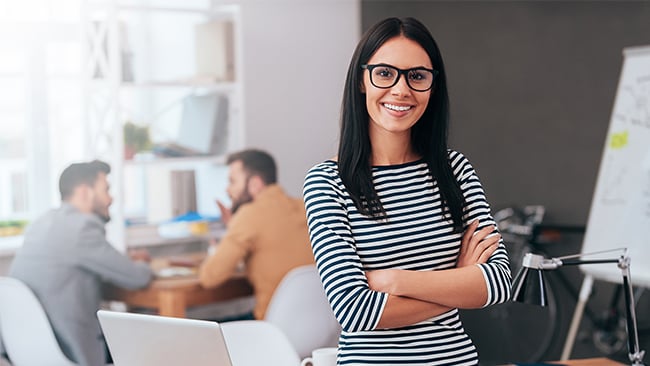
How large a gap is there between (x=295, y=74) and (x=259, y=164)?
4.56 feet

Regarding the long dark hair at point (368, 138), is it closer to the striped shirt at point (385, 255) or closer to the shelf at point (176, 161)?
the striped shirt at point (385, 255)

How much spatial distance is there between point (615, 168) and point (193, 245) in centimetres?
231

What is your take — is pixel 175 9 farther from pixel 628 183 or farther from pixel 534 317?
pixel 534 317

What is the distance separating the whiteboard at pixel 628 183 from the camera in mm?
4080

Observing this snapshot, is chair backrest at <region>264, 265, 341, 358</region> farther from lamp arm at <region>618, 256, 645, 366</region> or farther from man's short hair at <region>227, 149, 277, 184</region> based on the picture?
lamp arm at <region>618, 256, 645, 366</region>

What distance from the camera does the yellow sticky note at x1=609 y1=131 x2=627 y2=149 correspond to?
424 cm

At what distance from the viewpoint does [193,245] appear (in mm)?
5266

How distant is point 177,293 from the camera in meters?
4.03

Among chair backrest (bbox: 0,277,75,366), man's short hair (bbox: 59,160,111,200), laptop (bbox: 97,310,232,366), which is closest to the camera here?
laptop (bbox: 97,310,232,366)

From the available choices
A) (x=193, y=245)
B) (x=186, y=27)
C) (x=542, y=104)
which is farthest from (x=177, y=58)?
(x=542, y=104)

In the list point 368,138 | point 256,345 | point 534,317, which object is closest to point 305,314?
point 256,345

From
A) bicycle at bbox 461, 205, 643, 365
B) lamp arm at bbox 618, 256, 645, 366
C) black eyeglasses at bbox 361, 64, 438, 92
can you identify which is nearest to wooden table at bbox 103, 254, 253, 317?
bicycle at bbox 461, 205, 643, 365

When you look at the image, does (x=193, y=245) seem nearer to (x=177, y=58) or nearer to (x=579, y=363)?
(x=177, y=58)

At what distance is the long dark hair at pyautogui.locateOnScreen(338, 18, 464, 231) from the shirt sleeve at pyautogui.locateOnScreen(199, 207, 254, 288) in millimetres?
2233
